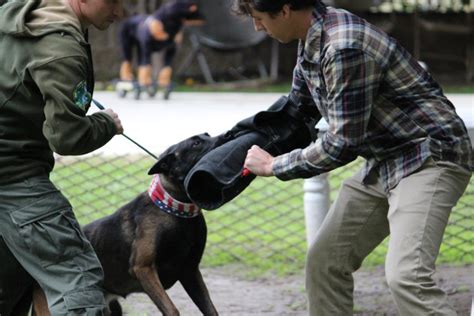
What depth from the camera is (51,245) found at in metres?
3.58

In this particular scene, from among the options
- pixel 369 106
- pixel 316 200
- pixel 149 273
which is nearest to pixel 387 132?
pixel 369 106

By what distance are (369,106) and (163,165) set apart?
52.2 inches

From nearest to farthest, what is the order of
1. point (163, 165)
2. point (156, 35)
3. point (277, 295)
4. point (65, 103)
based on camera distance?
point (65, 103) → point (163, 165) → point (277, 295) → point (156, 35)

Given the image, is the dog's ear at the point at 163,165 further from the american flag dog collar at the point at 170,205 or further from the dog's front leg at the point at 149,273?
the dog's front leg at the point at 149,273

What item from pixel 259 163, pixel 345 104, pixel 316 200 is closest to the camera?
pixel 345 104

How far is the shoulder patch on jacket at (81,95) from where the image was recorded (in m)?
3.39

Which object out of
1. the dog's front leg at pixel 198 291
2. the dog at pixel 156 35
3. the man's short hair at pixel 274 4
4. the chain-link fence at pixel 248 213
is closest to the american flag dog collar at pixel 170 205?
the dog's front leg at pixel 198 291

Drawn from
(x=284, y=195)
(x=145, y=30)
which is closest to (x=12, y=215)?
(x=284, y=195)

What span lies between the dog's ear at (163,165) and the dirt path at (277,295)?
1137 mm

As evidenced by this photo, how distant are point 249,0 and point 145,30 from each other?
9.59 meters

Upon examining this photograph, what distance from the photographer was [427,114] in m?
3.62

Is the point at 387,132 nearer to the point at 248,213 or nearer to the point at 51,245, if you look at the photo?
the point at 51,245

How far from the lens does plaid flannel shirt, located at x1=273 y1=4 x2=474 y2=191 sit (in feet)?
11.3

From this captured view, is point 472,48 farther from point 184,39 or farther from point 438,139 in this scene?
point 438,139
